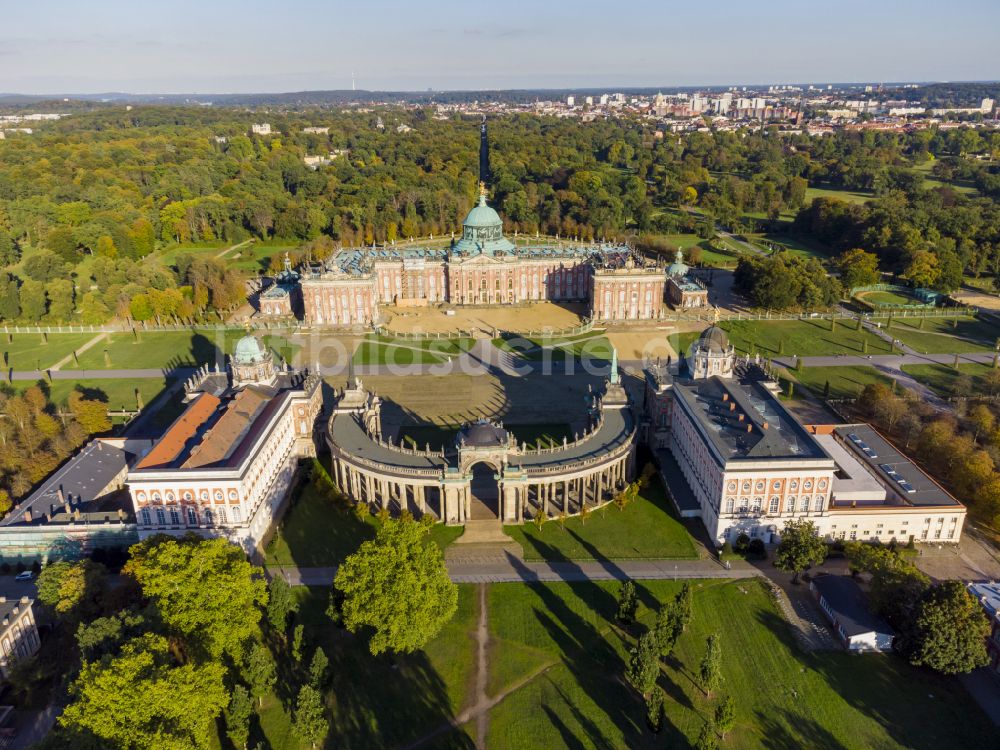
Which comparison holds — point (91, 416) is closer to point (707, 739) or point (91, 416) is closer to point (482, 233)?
point (707, 739)

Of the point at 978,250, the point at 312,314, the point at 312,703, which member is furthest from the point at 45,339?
the point at 978,250

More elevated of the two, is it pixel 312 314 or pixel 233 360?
pixel 233 360

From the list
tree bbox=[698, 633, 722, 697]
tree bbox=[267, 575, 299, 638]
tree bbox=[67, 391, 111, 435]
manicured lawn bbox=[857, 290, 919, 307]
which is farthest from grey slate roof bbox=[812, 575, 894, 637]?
manicured lawn bbox=[857, 290, 919, 307]

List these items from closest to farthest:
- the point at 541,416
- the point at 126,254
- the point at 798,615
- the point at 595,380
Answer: the point at 798,615, the point at 541,416, the point at 595,380, the point at 126,254

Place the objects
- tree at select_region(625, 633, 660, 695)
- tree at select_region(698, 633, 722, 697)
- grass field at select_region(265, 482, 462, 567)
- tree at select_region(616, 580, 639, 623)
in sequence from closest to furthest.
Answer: tree at select_region(625, 633, 660, 695) < tree at select_region(698, 633, 722, 697) < tree at select_region(616, 580, 639, 623) < grass field at select_region(265, 482, 462, 567)

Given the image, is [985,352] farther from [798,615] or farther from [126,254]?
[126,254]

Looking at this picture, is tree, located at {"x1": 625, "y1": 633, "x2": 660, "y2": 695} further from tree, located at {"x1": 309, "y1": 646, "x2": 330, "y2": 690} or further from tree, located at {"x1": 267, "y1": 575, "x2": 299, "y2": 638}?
tree, located at {"x1": 267, "y1": 575, "x2": 299, "y2": 638}

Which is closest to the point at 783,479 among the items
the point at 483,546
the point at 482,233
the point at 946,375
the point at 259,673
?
the point at 483,546
